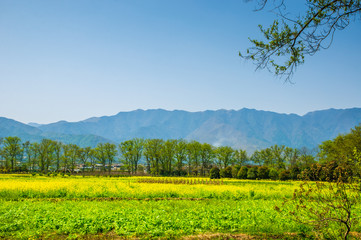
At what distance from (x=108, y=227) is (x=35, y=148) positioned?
91.5 m

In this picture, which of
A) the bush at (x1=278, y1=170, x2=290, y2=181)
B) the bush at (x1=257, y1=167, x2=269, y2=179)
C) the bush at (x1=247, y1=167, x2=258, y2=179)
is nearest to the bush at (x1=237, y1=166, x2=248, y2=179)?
the bush at (x1=247, y1=167, x2=258, y2=179)

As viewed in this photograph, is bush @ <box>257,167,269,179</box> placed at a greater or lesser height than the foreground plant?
lesser

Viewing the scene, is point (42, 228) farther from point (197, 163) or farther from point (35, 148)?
point (35, 148)

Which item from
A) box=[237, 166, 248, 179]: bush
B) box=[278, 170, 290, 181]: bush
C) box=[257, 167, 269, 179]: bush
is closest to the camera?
box=[278, 170, 290, 181]: bush

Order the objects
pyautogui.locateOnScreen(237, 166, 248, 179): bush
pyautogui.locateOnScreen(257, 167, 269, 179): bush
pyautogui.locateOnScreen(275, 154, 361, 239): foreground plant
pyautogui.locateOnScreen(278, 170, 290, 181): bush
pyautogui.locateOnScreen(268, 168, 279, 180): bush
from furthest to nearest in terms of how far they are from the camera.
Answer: pyautogui.locateOnScreen(237, 166, 248, 179): bush → pyautogui.locateOnScreen(257, 167, 269, 179): bush → pyautogui.locateOnScreen(268, 168, 279, 180): bush → pyautogui.locateOnScreen(278, 170, 290, 181): bush → pyautogui.locateOnScreen(275, 154, 361, 239): foreground plant

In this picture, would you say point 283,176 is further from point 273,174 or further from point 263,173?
point 263,173

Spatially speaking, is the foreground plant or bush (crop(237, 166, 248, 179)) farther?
bush (crop(237, 166, 248, 179))

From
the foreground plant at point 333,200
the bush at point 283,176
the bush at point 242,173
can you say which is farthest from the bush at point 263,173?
the foreground plant at point 333,200

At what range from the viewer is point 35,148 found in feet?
290

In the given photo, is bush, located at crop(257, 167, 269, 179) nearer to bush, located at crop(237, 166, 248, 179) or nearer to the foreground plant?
bush, located at crop(237, 166, 248, 179)

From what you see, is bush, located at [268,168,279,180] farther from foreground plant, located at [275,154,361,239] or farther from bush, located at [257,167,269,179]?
foreground plant, located at [275,154,361,239]

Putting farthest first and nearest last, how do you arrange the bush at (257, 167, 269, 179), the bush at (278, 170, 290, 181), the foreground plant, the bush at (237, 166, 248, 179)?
1. the bush at (237, 166, 248, 179)
2. the bush at (257, 167, 269, 179)
3. the bush at (278, 170, 290, 181)
4. the foreground plant

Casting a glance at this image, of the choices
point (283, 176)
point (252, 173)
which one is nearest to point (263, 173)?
point (252, 173)

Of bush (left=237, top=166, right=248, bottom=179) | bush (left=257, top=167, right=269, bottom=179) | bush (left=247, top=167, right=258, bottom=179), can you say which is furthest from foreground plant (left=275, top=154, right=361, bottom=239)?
bush (left=237, top=166, right=248, bottom=179)
